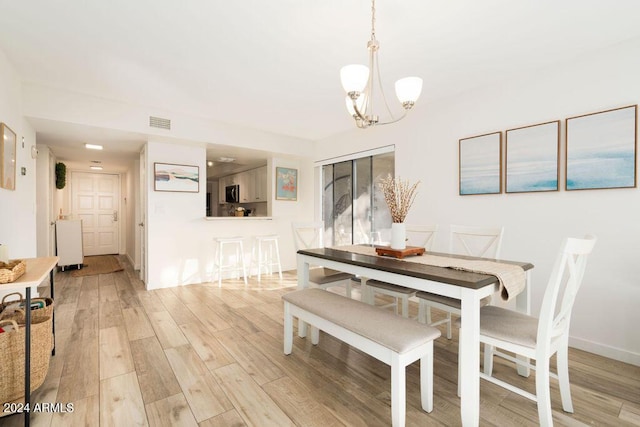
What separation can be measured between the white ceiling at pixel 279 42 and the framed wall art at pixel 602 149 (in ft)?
1.91

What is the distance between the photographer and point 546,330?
141cm

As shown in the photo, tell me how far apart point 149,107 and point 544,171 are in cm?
442

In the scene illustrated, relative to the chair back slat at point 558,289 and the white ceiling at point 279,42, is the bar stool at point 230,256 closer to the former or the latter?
the white ceiling at point 279,42

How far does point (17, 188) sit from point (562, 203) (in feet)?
16.7

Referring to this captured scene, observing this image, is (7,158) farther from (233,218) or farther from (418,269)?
(418,269)

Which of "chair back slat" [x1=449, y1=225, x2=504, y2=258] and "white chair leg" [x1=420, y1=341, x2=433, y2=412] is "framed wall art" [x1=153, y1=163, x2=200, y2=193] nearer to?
"chair back slat" [x1=449, y1=225, x2=504, y2=258]

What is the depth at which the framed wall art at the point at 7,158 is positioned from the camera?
234cm

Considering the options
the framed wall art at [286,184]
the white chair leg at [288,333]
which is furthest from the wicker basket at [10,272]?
the framed wall art at [286,184]

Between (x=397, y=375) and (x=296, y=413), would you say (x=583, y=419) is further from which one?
(x=296, y=413)

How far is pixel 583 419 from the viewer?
1588mm

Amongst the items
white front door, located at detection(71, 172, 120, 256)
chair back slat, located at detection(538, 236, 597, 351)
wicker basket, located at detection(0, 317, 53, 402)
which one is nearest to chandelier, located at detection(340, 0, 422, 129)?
chair back slat, located at detection(538, 236, 597, 351)

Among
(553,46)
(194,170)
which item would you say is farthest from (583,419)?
(194,170)

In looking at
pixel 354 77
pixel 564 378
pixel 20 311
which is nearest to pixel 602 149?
pixel 564 378

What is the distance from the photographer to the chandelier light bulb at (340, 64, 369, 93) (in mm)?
1795
